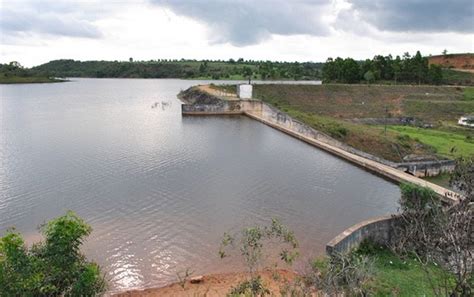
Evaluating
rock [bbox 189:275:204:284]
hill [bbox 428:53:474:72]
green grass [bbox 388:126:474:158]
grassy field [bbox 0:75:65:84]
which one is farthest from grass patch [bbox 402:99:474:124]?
grassy field [bbox 0:75:65:84]

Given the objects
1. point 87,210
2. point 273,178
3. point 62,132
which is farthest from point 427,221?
point 62,132

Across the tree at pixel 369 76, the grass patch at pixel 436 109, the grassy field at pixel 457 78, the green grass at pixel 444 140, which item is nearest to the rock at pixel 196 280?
the green grass at pixel 444 140

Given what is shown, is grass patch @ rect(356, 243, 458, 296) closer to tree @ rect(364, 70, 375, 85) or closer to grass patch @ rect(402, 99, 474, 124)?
grass patch @ rect(402, 99, 474, 124)

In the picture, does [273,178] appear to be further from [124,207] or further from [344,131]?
[344,131]

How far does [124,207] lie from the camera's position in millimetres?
21281

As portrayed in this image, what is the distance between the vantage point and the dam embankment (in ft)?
91.2

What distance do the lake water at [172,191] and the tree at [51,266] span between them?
4.16 meters

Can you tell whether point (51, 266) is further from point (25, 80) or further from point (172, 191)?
point (25, 80)

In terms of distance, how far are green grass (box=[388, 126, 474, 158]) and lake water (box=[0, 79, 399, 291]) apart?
9.95 m

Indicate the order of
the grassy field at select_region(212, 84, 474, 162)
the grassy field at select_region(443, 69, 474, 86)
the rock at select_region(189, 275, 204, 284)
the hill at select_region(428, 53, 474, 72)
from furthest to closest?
the hill at select_region(428, 53, 474, 72)
the grassy field at select_region(443, 69, 474, 86)
the grassy field at select_region(212, 84, 474, 162)
the rock at select_region(189, 275, 204, 284)

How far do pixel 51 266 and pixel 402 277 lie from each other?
10793 millimetres

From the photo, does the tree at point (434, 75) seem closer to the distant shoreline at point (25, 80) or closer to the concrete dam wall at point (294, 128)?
the concrete dam wall at point (294, 128)

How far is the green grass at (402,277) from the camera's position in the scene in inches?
497

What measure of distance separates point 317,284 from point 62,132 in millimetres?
38733
